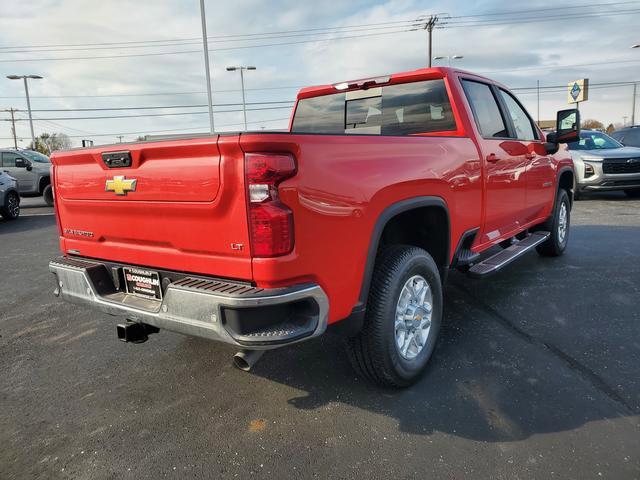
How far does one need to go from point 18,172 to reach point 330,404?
14660 mm

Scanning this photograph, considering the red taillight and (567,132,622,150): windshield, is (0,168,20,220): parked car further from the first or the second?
(567,132,622,150): windshield

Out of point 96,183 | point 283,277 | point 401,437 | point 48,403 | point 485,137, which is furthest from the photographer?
point 485,137

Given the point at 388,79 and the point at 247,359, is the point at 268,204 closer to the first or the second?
the point at 247,359

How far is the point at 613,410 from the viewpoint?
2535mm

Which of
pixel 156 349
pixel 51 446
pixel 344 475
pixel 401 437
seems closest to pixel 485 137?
pixel 401 437

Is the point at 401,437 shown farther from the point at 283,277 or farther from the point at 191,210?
the point at 191,210

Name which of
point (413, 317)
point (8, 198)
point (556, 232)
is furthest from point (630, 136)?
point (8, 198)

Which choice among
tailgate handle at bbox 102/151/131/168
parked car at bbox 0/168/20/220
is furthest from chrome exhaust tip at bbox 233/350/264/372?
parked car at bbox 0/168/20/220

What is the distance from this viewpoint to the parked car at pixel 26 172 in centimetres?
1378

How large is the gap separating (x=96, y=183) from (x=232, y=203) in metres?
1.05

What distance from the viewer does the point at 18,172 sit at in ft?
45.7

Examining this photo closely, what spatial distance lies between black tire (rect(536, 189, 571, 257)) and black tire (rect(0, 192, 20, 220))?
11527 millimetres

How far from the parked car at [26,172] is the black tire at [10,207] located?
2.10 meters

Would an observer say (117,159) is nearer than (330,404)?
Yes
